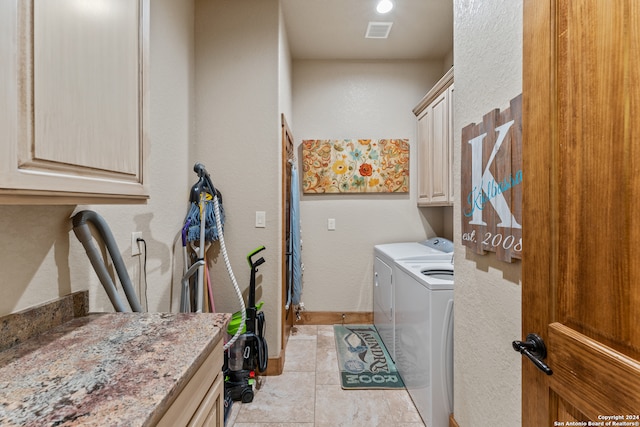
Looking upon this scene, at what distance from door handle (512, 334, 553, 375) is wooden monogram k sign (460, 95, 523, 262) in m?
0.34

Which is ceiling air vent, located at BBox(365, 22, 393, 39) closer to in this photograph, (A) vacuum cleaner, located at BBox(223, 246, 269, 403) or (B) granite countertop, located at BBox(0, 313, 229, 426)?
(A) vacuum cleaner, located at BBox(223, 246, 269, 403)

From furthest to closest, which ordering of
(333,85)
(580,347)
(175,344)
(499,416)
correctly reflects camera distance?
(333,85) → (499,416) → (175,344) → (580,347)

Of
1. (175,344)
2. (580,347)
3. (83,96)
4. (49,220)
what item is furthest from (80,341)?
(580,347)

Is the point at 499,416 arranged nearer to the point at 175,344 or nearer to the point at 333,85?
the point at 175,344

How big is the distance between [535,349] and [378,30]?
2883 millimetres

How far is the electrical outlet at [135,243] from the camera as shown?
1479 millimetres

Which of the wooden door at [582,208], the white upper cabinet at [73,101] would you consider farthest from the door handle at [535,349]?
the white upper cabinet at [73,101]

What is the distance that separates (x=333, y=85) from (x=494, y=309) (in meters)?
2.88

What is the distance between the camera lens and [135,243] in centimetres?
150

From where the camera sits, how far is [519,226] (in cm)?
105

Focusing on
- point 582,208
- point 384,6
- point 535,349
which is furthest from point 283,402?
point 384,6

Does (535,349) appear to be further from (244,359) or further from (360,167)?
(360,167)

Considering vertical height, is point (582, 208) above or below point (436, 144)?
below

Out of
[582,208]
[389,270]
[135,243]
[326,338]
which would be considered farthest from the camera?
[326,338]
